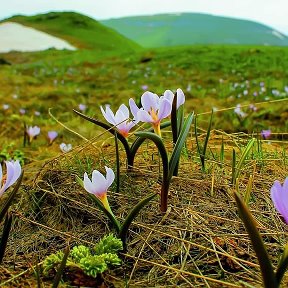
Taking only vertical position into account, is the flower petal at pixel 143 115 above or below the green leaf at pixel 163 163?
above

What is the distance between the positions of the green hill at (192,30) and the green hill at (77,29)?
37748mm

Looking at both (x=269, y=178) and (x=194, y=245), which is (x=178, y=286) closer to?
(x=194, y=245)

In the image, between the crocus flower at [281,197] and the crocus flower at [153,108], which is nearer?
the crocus flower at [281,197]

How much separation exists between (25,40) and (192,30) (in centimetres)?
6368

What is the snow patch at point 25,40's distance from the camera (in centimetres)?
2589

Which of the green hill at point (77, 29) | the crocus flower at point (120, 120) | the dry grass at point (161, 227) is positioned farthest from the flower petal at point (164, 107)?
the green hill at point (77, 29)

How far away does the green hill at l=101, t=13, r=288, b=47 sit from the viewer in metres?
78.9

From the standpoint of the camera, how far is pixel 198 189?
1.59m

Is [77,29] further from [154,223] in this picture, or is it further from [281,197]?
[281,197]

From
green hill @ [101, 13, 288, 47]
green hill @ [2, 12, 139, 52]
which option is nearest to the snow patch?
green hill @ [2, 12, 139, 52]

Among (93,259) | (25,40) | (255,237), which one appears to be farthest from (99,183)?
(25,40)

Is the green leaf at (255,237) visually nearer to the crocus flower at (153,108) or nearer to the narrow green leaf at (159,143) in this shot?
the narrow green leaf at (159,143)

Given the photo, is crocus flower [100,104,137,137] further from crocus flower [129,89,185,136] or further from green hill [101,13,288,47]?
green hill [101,13,288,47]

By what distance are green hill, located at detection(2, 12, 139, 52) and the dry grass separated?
93.0 feet
